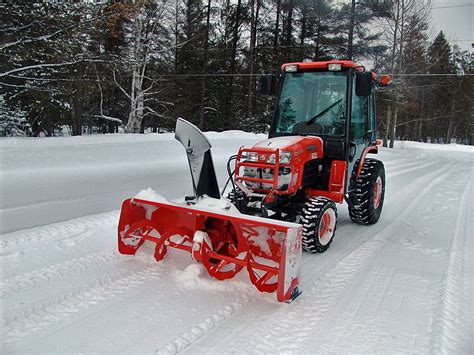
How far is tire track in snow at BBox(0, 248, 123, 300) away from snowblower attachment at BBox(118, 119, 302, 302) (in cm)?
23

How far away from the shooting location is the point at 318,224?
447 centimetres

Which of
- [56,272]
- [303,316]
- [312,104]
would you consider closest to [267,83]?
[312,104]

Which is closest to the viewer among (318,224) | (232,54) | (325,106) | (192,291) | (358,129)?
(192,291)

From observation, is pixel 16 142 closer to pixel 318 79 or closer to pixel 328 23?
pixel 318 79

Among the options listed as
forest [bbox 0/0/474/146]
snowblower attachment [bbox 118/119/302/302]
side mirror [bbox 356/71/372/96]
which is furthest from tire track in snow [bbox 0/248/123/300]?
forest [bbox 0/0/474/146]

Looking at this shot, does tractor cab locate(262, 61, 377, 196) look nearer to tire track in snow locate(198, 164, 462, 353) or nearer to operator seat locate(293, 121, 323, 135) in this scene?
operator seat locate(293, 121, 323, 135)

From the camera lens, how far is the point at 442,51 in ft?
116

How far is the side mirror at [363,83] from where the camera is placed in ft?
15.6

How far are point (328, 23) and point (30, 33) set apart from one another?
63.4 ft

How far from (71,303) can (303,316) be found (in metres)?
1.94

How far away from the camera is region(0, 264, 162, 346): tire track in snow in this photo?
9.17ft

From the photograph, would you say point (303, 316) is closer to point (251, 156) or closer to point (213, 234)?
point (213, 234)

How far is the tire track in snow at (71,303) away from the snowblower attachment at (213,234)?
1.26ft

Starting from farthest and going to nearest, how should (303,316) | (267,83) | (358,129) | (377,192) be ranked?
1. (377,192)
2. (358,129)
3. (267,83)
4. (303,316)
